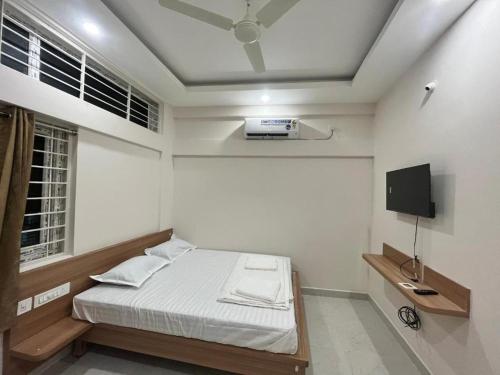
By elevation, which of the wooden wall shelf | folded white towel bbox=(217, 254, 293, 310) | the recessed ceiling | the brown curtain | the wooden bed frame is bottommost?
the wooden bed frame

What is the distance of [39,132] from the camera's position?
6.21ft

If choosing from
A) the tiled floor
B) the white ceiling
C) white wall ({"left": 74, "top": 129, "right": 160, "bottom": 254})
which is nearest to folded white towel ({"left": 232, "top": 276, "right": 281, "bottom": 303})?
the tiled floor

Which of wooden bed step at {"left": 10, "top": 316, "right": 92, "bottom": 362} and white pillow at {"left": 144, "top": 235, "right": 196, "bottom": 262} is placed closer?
wooden bed step at {"left": 10, "top": 316, "right": 92, "bottom": 362}

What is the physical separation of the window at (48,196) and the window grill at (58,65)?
43 centimetres

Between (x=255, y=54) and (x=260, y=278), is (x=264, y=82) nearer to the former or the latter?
(x=255, y=54)

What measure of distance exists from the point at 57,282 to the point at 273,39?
2897 mm

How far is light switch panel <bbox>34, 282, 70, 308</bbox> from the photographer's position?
69.2 inches

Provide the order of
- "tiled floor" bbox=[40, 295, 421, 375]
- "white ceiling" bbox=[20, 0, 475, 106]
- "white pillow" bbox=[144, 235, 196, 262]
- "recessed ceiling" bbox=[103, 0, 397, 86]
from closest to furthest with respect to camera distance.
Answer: "white ceiling" bbox=[20, 0, 475, 106], "recessed ceiling" bbox=[103, 0, 397, 86], "tiled floor" bbox=[40, 295, 421, 375], "white pillow" bbox=[144, 235, 196, 262]

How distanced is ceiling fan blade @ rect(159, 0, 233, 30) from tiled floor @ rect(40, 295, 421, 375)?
2.68 metres

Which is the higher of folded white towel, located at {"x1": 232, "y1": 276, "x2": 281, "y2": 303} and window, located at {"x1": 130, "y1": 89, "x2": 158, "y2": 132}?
window, located at {"x1": 130, "y1": 89, "x2": 158, "y2": 132}

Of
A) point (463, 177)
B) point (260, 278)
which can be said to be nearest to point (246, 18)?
point (463, 177)

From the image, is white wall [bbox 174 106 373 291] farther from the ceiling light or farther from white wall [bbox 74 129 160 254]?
the ceiling light

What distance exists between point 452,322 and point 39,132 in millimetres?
3529

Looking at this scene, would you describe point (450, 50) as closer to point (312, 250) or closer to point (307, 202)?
point (307, 202)
